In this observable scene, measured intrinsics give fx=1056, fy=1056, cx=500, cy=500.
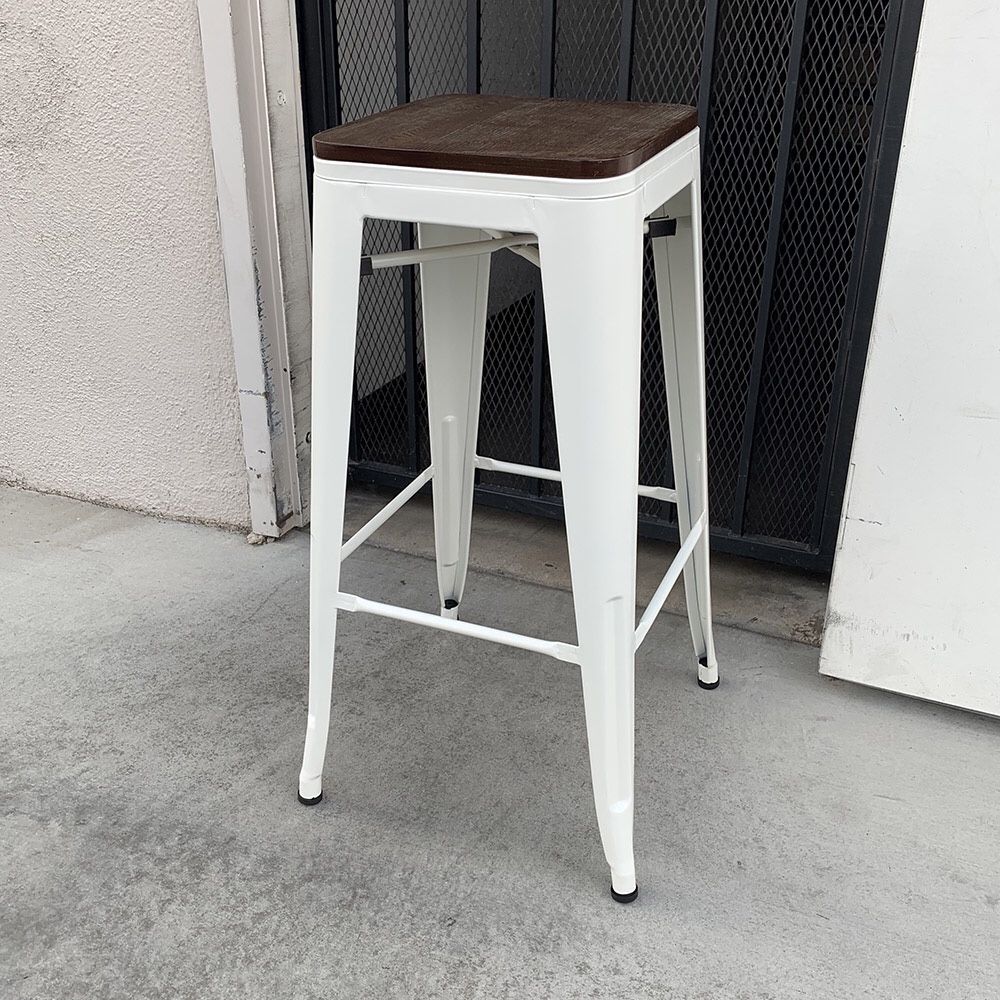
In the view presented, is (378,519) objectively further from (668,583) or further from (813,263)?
(813,263)

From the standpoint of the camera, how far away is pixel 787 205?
1.88m

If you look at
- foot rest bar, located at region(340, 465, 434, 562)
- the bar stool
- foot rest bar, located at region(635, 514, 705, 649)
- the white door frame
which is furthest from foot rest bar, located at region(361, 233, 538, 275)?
the white door frame

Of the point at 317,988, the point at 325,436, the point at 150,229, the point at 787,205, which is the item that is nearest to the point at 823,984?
the point at 317,988

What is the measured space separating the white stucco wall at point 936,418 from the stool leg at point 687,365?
0.26 meters

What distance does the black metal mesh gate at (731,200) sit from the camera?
176cm

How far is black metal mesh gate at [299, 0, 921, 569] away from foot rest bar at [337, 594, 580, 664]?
86 cm

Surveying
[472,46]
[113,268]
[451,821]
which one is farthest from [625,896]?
[113,268]

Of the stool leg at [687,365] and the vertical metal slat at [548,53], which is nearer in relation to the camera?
the stool leg at [687,365]

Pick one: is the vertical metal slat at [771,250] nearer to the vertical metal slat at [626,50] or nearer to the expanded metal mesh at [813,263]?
the expanded metal mesh at [813,263]

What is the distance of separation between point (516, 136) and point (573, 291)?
22 cm

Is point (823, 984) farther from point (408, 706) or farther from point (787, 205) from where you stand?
point (787, 205)

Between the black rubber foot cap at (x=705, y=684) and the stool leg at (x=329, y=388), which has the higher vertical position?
the stool leg at (x=329, y=388)

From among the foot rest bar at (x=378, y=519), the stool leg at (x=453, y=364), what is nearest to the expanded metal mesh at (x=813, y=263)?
the stool leg at (x=453, y=364)

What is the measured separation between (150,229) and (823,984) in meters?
1.81
